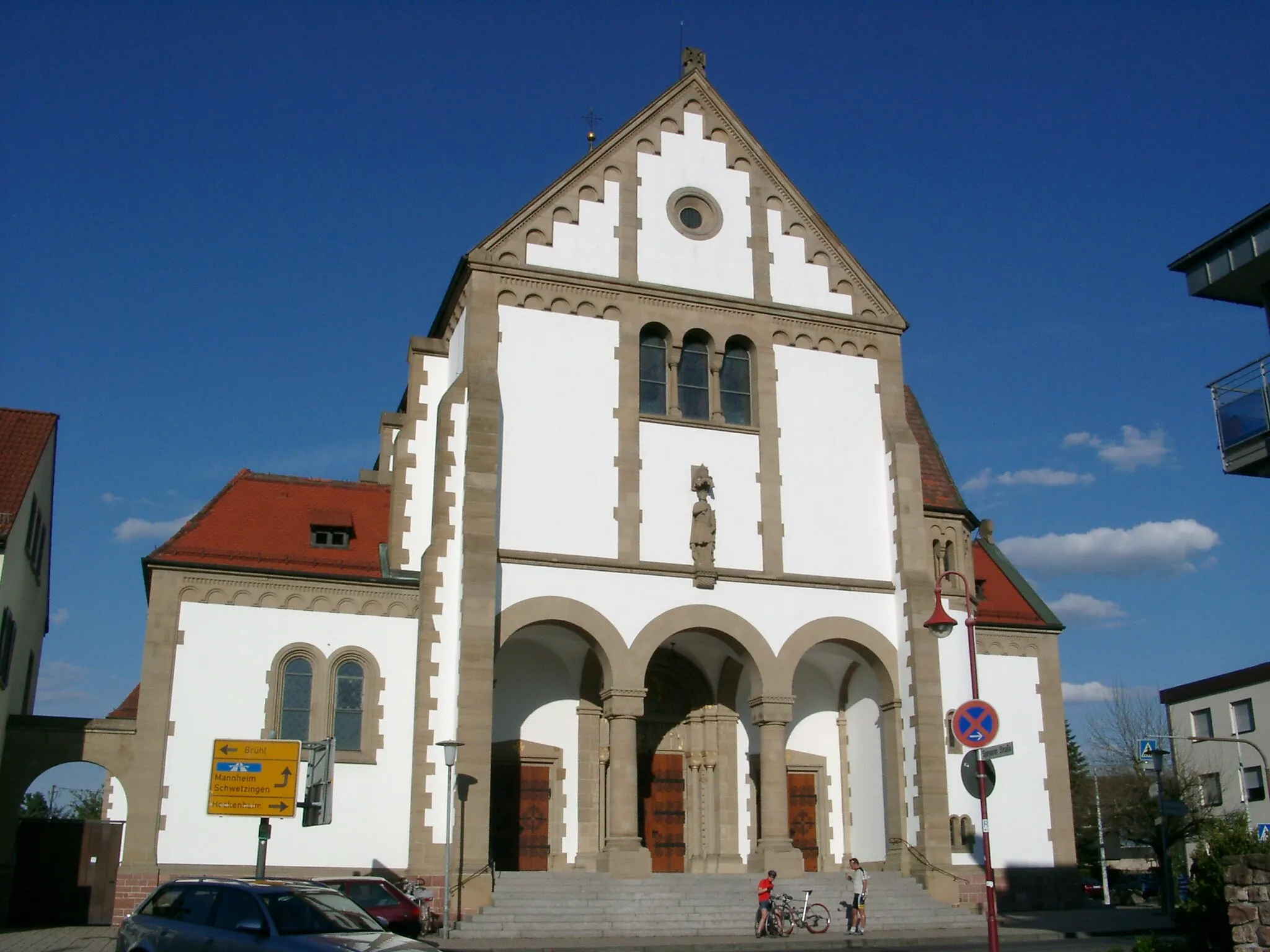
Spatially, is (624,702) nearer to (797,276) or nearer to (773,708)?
(773,708)

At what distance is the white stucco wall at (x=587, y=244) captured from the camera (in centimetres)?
2992

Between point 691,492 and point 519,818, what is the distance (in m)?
8.23

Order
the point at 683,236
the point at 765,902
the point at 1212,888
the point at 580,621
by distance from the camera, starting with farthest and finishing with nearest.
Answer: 1. the point at 683,236
2. the point at 580,621
3. the point at 765,902
4. the point at 1212,888

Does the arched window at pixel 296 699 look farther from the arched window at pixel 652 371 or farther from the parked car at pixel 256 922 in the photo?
the parked car at pixel 256 922

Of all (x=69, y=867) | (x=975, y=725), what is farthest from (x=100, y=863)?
(x=975, y=725)

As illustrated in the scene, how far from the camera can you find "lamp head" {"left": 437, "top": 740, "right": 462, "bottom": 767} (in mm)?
23359

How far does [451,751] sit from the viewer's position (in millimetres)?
23484

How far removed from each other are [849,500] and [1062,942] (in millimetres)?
10990

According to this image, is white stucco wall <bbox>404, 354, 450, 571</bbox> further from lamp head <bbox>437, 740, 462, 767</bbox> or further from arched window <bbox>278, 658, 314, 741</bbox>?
lamp head <bbox>437, 740, 462, 767</bbox>

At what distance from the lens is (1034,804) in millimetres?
31125

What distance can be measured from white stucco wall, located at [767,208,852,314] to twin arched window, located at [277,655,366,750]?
13886mm

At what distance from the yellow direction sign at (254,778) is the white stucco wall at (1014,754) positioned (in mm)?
15661

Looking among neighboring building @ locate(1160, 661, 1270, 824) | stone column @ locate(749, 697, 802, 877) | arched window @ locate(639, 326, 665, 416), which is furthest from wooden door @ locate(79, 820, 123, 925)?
neighboring building @ locate(1160, 661, 1270, 824)

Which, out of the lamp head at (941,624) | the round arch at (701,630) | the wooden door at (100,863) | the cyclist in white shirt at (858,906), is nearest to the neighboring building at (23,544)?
the wooden door at (100,863)
